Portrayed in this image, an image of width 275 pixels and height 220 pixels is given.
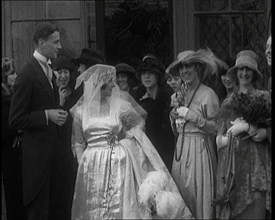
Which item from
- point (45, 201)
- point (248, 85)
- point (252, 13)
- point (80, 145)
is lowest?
point (45, 201)

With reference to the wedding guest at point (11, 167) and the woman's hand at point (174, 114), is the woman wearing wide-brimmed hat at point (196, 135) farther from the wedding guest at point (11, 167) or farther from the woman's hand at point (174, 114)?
the wedding guest at point (11, 167)

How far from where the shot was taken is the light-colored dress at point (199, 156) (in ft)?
23.8

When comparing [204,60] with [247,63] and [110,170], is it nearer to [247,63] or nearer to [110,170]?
[247,63]

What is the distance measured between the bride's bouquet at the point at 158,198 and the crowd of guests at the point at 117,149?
0.06 meters

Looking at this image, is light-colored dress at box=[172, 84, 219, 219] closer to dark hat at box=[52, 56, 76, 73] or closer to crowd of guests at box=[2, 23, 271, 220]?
crowd of guests at box=[2, 23, 271, 220]

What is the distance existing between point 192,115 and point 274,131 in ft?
3.35

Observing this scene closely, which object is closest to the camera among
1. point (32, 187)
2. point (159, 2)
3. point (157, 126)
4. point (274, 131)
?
point (274, 131)

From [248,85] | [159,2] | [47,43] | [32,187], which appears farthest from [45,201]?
[159,2]

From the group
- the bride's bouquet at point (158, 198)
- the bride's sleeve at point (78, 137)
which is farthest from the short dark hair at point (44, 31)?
the bride's bouquet at point (158, 198)

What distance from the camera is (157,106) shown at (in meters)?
8.06

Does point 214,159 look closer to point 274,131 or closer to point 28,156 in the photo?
point 274,131

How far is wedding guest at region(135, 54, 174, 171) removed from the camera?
802 cm

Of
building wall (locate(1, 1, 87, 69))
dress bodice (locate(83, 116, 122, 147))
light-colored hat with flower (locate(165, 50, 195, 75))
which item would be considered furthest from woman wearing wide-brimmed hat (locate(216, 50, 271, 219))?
building wall (locate(1, 1, 87, 69))

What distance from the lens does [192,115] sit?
7242 mm
